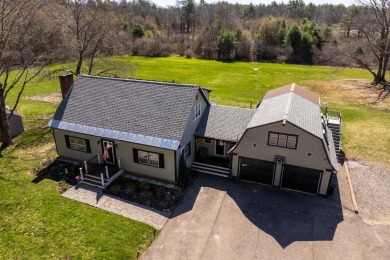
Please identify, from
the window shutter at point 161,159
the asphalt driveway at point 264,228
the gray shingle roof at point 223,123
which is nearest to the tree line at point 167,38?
the window shutter at point 161,159

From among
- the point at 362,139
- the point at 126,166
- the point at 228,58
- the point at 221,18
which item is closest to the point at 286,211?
the point at 126,166

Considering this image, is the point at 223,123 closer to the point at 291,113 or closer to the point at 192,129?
the point at 192,129

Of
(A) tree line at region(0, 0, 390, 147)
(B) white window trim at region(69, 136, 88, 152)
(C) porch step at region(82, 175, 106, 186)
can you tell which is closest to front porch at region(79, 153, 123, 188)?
(C) porch step at region(82, 175, 106, 186)

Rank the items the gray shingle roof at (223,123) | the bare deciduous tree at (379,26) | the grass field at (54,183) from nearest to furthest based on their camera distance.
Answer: the grass field at (54,183) < the gray shingle roof at (223,123) < the bare deciduous tree at (379,26)

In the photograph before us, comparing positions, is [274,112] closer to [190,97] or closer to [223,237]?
[190,97]

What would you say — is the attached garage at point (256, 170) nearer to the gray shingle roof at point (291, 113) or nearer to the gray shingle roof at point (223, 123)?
the gray shingle roof at point (223, 123)

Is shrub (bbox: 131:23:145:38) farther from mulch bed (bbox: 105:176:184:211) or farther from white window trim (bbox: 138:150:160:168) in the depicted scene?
mulch bed (bbox: 105:176:184:211)

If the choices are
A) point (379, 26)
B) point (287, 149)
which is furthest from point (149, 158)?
point (379, 26)
